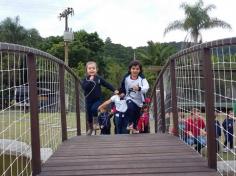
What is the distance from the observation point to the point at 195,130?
6656 mm

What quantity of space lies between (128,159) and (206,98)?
1109 mm

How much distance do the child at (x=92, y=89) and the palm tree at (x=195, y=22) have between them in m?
29.1

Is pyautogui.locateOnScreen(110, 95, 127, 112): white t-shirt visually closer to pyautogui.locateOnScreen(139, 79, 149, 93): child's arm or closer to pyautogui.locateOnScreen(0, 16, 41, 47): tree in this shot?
pyautogui.locateOnScreen(139, 79, 149, 93): child's arm

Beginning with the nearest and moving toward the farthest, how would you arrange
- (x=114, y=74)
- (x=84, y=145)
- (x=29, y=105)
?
(x=29, y=105)
(x=84, y=145)
(x=114, y=74)

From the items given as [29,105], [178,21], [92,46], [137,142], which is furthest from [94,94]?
[92,46]

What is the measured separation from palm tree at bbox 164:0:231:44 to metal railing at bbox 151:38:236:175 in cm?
2998

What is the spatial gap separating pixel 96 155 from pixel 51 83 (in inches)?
40.9

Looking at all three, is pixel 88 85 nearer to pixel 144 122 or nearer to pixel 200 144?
pixel 144 122

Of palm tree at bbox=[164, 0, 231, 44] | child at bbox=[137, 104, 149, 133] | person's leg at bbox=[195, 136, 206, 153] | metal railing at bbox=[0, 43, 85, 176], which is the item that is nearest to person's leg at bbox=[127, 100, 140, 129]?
child at bbox=[137, 104, 149, 133]

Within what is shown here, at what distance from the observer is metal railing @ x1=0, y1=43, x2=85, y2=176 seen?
383 centimetres

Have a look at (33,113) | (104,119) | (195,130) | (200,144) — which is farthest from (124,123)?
(33,113)

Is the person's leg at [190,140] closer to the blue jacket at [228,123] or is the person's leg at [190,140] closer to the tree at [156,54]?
the blue jacket at [228,123]

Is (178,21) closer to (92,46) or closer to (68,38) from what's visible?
(68,38)

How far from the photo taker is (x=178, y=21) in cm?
3819
